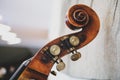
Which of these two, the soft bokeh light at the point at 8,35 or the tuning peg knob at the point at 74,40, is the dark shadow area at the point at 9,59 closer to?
the soft bokeh light at the point at 8,35

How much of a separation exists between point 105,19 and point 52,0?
38 centimetres

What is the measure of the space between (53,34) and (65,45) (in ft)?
1.45

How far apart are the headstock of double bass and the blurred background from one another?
383 mm

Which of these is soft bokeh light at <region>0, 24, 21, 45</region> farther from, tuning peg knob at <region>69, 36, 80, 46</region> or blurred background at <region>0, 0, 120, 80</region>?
tuning peg knob at <region>69, 36, 80, 46</region>

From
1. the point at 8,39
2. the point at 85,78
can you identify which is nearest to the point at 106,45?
the point at 85,78

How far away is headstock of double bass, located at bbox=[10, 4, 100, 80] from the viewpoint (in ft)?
2.61

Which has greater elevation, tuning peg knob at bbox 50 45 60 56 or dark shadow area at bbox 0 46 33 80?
tuning peg knob at bbox 50 45 60 56

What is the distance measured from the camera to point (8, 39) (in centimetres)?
118

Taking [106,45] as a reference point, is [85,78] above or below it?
below

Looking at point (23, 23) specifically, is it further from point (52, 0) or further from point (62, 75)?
point (62, 75)

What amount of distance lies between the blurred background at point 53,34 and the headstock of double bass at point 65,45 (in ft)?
1.26

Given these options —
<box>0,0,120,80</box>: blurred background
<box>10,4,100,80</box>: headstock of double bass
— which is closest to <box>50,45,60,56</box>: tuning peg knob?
<box>10,4,100,80</box>: headstock of double bass

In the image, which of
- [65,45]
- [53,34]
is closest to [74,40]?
[65,45]

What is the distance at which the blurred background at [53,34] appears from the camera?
3.85 ft
